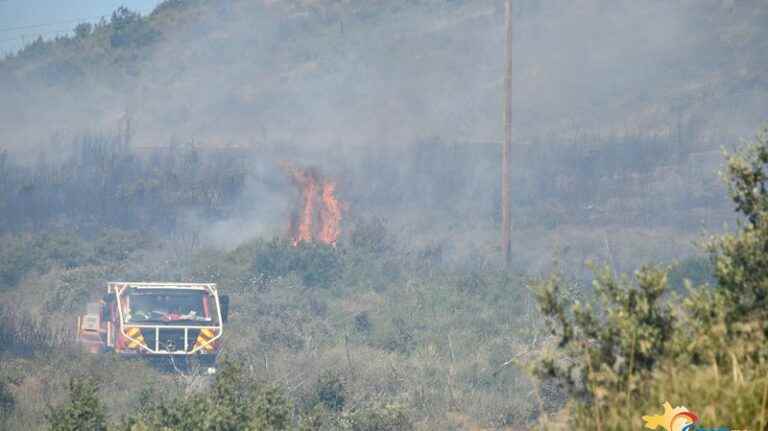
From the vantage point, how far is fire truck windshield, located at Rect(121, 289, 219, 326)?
26.6m

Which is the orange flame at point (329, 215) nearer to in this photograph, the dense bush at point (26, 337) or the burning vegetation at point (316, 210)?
the burning vegetation at point (316, 210)

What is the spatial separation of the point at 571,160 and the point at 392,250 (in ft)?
52.7

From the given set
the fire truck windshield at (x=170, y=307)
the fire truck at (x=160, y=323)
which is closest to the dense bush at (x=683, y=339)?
the fire truck at (x=160, y=323)

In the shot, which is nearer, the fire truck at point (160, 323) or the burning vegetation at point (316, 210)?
the fire truck at point (160, 323)

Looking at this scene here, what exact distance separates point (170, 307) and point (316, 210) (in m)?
17.3

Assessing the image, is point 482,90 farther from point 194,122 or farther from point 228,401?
point 228,401

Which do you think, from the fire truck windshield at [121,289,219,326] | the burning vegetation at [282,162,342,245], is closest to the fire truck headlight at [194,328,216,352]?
the fire truck windshield at [121,289,219,326]

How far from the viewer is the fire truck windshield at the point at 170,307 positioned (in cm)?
2659

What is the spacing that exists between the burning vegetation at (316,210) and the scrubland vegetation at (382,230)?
116 cm

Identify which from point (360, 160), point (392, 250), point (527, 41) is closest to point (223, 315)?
point (392, 250)

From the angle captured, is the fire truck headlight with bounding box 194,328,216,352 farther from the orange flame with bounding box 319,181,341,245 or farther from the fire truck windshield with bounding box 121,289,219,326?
the orange flame with bounding box 319,181,341,245

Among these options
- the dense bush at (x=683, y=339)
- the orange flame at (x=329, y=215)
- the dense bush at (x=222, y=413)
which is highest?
the dense bush at (x=683, y=339)
